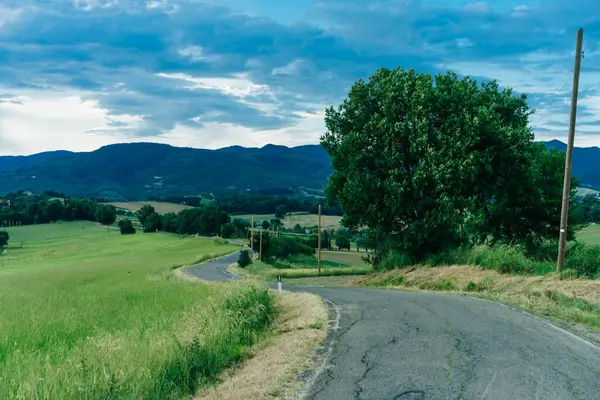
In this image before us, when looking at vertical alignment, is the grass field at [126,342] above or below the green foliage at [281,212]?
above

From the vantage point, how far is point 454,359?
32.3ft

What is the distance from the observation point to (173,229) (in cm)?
15062

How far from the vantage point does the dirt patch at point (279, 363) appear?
812 cm

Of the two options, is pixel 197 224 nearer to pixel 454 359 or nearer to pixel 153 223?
pixel 153 223

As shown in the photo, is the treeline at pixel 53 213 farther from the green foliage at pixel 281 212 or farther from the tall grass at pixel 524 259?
the tall grass at pixel 524 259

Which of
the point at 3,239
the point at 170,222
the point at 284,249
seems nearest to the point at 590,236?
the point at 284,249

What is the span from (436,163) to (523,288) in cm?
1294

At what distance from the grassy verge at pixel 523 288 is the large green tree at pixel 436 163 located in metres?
4.35

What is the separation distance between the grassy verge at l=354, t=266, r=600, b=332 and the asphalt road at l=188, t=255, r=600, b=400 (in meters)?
1.32

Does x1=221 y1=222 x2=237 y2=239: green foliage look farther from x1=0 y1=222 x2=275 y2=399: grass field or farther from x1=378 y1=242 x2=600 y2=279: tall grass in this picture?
x1=0 y1=222 x2=275 y2=399: grass field

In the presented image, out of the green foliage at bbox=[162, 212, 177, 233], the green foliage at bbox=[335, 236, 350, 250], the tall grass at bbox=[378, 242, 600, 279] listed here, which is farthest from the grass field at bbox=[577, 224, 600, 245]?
the green foliage at bbox=[162, 212, 177, 233]

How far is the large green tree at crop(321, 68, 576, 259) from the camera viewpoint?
1275 inches

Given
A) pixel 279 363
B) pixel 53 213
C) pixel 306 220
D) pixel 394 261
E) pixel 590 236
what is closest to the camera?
pixel 279 363


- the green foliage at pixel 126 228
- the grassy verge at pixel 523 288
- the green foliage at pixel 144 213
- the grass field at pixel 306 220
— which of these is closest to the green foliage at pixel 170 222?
the green foliage at pixel 144 213
